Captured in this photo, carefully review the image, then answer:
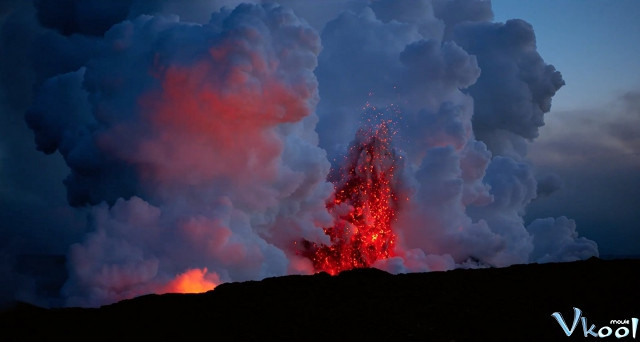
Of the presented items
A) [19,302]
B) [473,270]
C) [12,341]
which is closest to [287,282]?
[473,270]

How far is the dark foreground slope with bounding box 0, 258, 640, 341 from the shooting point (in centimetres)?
2239

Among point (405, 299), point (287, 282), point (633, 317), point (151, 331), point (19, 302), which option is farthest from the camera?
point (19, 302)

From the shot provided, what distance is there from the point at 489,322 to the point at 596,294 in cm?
518

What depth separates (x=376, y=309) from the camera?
81.8 feet

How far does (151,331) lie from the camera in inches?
937

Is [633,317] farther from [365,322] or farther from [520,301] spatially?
[365,322]

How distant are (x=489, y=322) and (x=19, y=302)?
23.4 m

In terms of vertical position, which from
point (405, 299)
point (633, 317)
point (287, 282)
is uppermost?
point (287, 282)

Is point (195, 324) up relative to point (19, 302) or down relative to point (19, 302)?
down

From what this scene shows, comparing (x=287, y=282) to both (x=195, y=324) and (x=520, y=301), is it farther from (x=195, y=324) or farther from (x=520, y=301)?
(x=520, y=301)

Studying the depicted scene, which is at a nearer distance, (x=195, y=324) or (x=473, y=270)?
(x=195, y=324)

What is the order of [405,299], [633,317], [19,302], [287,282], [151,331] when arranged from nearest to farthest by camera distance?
1. [633,317]
2. [151,331]
3. [405,299]
4. [287,282]
5. [19,302]

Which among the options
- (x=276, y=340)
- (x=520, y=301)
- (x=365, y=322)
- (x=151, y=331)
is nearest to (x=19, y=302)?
(x=151, y=331)

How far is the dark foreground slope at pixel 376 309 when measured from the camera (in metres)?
22.4
